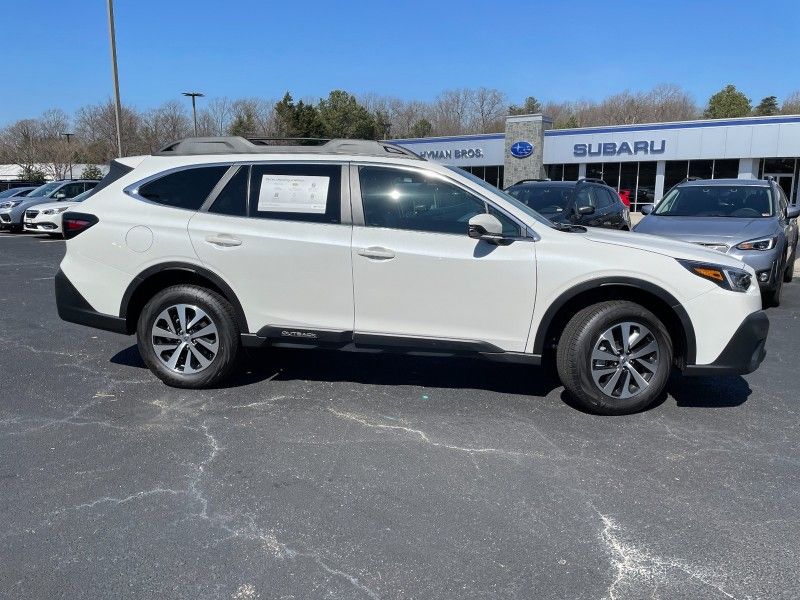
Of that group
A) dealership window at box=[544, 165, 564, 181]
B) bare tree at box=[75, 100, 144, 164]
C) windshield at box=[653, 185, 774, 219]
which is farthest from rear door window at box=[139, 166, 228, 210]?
bare tree at box=[75, 100, 144, 164]

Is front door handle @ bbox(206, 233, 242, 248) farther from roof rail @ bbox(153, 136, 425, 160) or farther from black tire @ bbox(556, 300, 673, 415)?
black tire @ bbox(556, 300, 673, 415)

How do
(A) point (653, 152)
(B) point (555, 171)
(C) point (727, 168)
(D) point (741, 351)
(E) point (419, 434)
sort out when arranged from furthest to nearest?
(B) point (555, 171), (A) point (653, 152), (C) point (727, 168), (D) point (741, 351), (E) point (419, 434)

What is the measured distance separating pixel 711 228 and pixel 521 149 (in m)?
26.8

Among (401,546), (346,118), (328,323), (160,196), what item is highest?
(346,118)

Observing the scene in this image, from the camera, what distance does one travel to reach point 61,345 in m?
6.34

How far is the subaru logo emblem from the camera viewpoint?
33719mm

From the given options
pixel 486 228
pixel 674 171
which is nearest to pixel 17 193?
pixel 486 228

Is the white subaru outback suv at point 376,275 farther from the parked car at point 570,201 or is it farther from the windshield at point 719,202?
the parked car at point 570,201

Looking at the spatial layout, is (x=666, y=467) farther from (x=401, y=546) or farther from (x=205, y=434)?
(x=205, y=434)

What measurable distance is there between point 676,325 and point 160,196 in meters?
3.98

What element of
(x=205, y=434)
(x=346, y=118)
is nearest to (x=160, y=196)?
(x=205, y=434)

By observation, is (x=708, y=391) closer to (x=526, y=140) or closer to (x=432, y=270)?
(x=432, y=270)

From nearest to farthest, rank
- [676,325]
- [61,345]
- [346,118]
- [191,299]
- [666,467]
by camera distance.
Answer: [666,467] < [676,325] < [191,299] < [61,345] < [346,118]

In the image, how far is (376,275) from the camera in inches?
180
